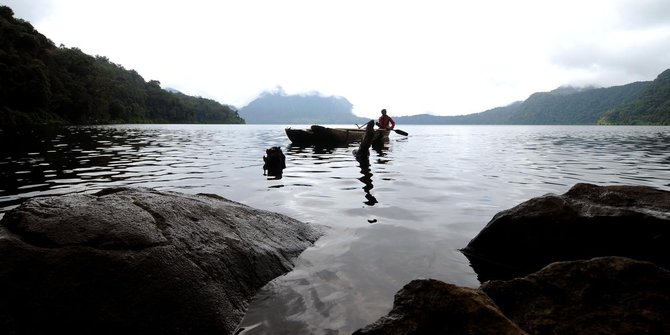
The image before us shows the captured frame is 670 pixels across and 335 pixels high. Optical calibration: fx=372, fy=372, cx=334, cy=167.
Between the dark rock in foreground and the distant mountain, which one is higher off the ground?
the distant mountain

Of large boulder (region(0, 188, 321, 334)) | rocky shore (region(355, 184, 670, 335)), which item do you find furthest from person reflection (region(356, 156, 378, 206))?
rocky shore (region(355, 184, 670, 335))

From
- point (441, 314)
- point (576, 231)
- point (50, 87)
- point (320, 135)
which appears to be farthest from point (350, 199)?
point (50, 87)

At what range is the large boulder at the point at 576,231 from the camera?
178 inches

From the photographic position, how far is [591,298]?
9.44ft

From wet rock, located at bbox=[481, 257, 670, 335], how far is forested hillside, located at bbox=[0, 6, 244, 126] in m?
63.3

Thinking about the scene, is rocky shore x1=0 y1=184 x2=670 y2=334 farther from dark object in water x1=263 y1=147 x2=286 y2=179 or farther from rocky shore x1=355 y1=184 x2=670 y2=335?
dark object in water x1=263 y1=147 x2=286 y2=179

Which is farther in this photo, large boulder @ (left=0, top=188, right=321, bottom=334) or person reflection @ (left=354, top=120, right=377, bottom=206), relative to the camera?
person reflection @ (left=354, top=120, right=377, bottom=206)

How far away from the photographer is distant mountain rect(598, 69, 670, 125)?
140 metres

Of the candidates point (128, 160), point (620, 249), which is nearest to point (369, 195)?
point (620, 249)

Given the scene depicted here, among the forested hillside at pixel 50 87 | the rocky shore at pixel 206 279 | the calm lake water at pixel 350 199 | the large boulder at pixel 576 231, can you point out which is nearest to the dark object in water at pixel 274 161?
the calm lake water at pixel 350 199

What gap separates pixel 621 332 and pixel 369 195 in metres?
7.48

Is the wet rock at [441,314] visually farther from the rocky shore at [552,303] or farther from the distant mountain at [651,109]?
the distant mountain at [651,109]

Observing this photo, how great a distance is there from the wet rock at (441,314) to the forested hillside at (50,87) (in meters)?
62.6

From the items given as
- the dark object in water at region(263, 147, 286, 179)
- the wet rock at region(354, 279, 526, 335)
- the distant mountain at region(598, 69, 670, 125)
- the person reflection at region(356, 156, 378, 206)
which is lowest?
the person reflection at region(356, 156, 378, 206)
